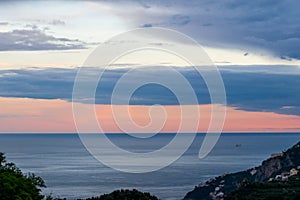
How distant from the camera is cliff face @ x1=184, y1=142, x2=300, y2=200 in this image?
393 feet

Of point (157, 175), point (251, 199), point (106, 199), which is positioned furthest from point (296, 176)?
point (157, 175)

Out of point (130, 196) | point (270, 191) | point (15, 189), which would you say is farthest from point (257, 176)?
point (15, 189)

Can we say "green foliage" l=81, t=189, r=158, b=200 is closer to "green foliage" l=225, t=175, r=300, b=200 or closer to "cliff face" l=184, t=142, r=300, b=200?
"green foliage" l=225, t=175, r=300, b=200

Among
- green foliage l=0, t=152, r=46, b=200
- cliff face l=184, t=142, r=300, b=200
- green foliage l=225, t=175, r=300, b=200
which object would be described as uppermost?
cliff face l=184, t=142, r=300, b=200

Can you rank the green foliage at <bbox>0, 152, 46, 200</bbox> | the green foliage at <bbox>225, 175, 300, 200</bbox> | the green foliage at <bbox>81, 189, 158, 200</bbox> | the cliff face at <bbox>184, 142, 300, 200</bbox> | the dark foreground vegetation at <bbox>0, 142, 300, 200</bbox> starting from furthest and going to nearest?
the cliff face at <bbox>184, 142, 300, 200</bbox>
the green foliage at <bbox>225, 175, 300, 200</bbox>
the green foliage at <bbox>81, 189, 158, 200</bbox>
the dark foreground vegetation at <bbox>0, 142, 300, 200</bbox>
the green foliage at <bbox>0, 152, 46, 200</bbox>

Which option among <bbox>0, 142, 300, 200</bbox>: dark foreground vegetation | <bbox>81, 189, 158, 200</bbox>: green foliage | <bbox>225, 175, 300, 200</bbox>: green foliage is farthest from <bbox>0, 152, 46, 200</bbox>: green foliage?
<bbox>225, 175, 300, 200</bbox>: green foliage

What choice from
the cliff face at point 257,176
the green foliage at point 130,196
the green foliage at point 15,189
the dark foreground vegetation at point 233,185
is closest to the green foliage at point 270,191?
the dark foreground vegetation at point 233,185

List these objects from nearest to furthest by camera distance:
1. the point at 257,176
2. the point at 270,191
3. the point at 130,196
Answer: the point at 130,196, the point at 270,191, the point at 257,176

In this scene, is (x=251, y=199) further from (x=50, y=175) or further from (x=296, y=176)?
(x=50, y=175)

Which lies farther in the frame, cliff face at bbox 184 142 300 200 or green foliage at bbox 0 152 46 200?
cliff face at bbox 184 142 300 200

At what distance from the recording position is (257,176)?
421 feet

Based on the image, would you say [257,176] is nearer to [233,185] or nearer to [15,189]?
[233,185]

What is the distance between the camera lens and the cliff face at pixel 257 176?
393 ft

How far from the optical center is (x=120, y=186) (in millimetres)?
146125
